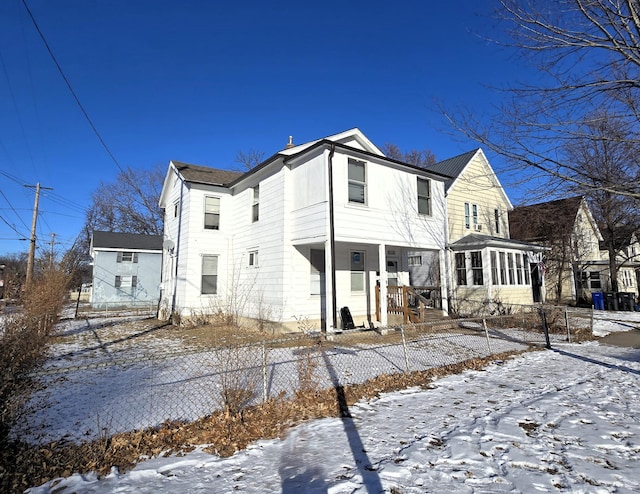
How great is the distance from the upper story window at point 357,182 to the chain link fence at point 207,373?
461 centimetres

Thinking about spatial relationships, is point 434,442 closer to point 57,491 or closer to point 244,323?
point 57,491

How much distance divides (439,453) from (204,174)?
1547 centimetres

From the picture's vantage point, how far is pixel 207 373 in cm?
677

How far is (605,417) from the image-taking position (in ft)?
15.0

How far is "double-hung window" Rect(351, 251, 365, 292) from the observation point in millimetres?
12835

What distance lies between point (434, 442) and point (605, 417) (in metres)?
2.70

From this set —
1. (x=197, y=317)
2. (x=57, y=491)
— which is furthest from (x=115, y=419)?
(x=197, y=317)

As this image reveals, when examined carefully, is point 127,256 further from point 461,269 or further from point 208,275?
point 461,269

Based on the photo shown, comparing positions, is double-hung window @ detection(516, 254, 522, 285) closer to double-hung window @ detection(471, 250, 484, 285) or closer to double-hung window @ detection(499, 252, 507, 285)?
double-hung window @ detection(499, 252, 507, 285)

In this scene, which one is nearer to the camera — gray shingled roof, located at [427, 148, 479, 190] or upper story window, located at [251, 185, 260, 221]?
upper story window, located at [251, 185, 260, 221]

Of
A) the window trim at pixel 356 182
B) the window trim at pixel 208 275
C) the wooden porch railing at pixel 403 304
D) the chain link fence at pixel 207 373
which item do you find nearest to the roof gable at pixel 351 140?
the window trim at pixel 356 182

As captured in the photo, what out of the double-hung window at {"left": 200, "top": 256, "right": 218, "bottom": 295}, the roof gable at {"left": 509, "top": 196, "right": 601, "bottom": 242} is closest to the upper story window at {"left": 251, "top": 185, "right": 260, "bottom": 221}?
the double-hung window at {"left": 200, "top": 256, "right": 218, "bottom": 295}

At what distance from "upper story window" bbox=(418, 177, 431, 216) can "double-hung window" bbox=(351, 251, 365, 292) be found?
3148 mm

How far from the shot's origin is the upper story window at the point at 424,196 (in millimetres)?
13625
